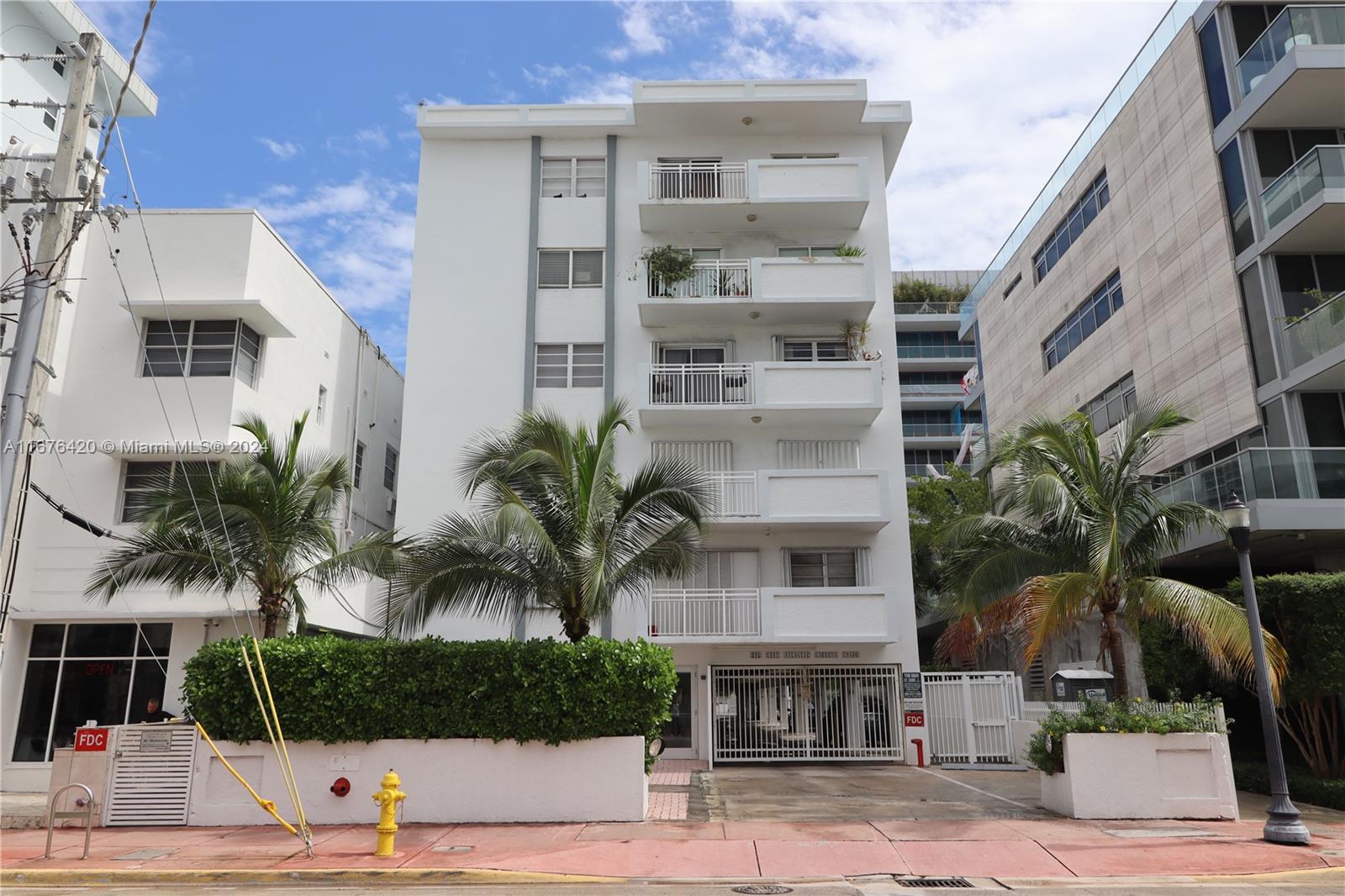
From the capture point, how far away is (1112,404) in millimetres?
26359

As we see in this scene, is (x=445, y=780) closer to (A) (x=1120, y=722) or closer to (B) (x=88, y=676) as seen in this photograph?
(A) (x=1120, y=722)

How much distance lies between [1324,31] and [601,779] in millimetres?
19722

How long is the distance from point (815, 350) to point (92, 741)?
667 inches

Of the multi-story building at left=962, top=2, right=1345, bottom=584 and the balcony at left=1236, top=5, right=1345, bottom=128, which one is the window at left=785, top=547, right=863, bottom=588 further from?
the balcony at left=1236, top=5, right=1345, bottom=128

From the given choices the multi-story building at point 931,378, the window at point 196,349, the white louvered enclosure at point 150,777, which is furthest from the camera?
the multi-story building at point 931,378

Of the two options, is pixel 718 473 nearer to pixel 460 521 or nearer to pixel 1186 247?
pixel 460 521

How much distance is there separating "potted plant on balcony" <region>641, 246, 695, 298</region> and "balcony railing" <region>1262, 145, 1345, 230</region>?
40.4 feet

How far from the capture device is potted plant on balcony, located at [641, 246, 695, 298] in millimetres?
22938

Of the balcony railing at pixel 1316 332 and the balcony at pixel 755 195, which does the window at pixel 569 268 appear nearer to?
the balcony at pixel 755 195

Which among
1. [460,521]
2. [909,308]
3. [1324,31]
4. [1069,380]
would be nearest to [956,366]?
[909,308]

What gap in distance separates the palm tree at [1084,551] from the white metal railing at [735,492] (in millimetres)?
5131

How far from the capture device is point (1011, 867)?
10516mm

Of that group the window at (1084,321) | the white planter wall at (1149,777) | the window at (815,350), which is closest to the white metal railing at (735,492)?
the window at (815,350)

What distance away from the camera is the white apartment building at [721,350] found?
21.0m
